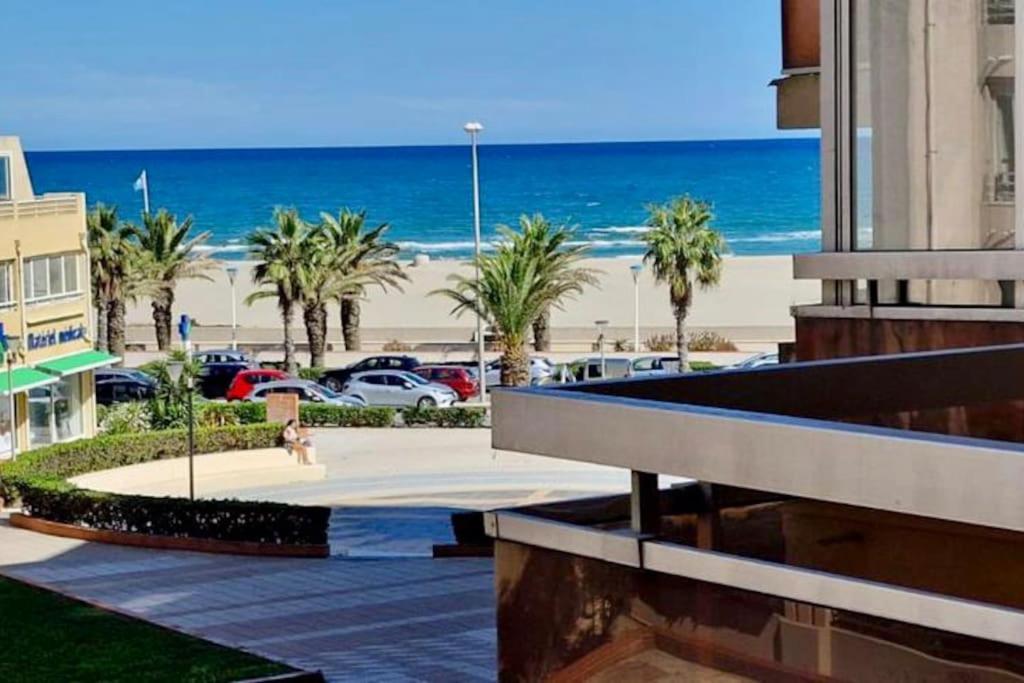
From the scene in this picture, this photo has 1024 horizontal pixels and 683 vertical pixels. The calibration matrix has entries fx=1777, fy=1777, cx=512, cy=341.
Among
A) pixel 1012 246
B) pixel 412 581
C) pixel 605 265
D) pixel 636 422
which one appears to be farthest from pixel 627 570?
pixel 605 265

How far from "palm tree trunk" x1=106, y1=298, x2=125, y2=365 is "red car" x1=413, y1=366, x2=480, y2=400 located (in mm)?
11029

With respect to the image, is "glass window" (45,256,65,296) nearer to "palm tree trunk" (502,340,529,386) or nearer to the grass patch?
"palm tree trunk" (502,340,529,386)

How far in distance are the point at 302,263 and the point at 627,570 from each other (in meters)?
51.9

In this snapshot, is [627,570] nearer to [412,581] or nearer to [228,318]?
[412,581]

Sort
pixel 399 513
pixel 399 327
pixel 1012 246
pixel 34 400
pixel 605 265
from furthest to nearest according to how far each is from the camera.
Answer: pixel 605 265
pixel 399 327
pixel 34 400
pixel 399 513
pixel 1012 246

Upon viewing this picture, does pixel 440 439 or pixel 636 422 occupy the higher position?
pixel 636 422

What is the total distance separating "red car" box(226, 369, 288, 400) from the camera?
45.9m

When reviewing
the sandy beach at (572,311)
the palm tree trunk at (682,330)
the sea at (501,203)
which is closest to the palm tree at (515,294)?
the palm tree trunk at (682,330)

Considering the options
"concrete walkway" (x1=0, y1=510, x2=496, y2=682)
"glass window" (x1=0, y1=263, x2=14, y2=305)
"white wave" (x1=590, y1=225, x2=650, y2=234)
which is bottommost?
"concrete walkway" (x1=0, y1=510, x2=496, y2=682)

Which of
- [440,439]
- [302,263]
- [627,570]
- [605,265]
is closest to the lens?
[627,570]

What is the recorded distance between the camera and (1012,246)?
8398 mm

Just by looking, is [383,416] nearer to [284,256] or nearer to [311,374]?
[311,374]

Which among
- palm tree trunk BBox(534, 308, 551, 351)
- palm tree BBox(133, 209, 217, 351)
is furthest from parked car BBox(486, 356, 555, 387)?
palm tree BBox(133, 209, 217, 351)

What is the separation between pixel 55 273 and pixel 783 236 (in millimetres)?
98643
